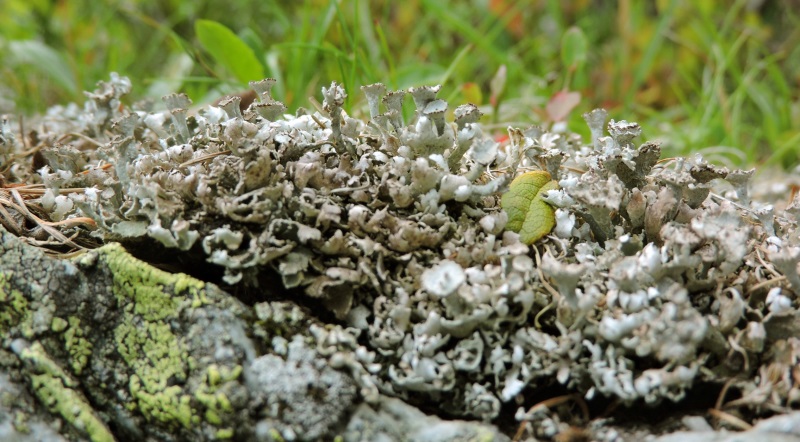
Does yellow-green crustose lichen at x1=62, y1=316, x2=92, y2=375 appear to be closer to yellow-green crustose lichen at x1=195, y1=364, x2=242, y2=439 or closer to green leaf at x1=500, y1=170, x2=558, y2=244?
yellow-green crustose lichen at x1=195, y1=364, x2=242, y2=439

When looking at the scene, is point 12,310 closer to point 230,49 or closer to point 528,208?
point 528,208

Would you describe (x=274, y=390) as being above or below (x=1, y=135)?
below

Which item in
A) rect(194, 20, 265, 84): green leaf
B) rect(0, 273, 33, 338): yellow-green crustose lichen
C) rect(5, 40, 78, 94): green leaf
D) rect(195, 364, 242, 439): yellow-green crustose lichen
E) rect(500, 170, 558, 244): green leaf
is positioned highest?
rect(5, 40, 78, 94): green leaf

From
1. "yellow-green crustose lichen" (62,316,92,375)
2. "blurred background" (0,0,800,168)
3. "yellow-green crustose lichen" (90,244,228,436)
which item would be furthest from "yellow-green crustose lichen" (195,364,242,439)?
"blurred background" (0,0,800,168)

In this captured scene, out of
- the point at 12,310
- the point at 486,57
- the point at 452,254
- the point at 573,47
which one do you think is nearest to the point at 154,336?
the point at 12,310

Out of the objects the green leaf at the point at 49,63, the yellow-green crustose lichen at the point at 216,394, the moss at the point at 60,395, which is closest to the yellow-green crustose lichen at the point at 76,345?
the moss at the point at 60,395

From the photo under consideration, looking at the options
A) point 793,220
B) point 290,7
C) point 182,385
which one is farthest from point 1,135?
point 290,7

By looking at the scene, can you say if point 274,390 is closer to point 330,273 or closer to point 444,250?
point 330,273
